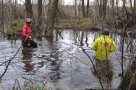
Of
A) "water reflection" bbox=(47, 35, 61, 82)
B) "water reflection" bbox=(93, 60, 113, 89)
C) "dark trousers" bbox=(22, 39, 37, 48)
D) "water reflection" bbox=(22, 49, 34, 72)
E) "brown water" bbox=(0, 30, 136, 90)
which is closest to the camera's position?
"water reflection" bbox=(93, 60, 113, 89)

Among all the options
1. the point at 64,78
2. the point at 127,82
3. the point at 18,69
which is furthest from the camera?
the point at 18,69

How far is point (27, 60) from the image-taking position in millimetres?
15211

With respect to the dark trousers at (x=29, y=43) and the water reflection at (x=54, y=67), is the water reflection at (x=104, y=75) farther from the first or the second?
the dark trousers at (x=29, y=43)

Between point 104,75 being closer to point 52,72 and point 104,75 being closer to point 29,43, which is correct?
point 52,72

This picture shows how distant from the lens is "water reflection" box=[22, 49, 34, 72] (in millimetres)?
13305

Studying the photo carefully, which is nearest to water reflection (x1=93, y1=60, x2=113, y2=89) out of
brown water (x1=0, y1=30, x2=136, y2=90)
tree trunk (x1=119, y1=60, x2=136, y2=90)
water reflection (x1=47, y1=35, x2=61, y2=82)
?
brown water (x1=0, y1=30, x2=136, y2=90)

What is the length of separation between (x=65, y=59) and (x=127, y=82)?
725 centimetres

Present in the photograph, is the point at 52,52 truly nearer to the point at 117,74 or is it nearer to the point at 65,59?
the point at 65,59

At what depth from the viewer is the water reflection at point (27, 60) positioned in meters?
13.3

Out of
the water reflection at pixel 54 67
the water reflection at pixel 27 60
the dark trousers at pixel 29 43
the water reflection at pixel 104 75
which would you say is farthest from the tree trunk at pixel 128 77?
the dark trousers at pixel 29 43

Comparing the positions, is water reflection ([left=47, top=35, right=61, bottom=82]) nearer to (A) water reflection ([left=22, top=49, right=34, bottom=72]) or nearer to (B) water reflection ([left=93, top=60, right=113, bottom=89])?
(A) water reflection ([left=22, top=49, right=34, bottom=72])

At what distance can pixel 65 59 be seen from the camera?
50.8ft

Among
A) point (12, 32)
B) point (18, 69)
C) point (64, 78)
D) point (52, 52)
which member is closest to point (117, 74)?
point (64, 78)

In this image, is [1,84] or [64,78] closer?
[1,84]
